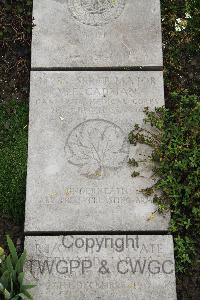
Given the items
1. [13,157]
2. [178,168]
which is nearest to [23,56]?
[13,157]

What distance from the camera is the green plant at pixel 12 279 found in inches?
139

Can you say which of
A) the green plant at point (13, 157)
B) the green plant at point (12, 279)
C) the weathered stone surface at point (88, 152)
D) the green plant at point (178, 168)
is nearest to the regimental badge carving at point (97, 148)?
the weathered stone surface at point (88, 152)

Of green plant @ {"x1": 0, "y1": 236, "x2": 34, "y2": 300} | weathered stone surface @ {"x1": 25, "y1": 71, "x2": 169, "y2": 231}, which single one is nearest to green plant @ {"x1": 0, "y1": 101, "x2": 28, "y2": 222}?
weathered stone surface @ {"x1": 25, "y1": 71, "x2": 169, "y2": 231}

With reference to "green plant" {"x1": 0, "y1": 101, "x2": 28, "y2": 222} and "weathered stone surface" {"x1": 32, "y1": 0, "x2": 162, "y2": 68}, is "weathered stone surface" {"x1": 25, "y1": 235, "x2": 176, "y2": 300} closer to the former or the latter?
"green plant" {"x1": 0, "y1": 101, "x2": 28, "y2": 222}

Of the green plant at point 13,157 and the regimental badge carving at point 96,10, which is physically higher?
the regimental badge carving at point 96,10

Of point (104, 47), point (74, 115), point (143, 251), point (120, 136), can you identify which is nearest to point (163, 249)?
point (143, 251)

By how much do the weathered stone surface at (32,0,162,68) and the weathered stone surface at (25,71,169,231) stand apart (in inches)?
5.6

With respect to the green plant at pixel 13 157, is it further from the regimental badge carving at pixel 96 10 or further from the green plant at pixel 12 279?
the regimental badge carving at pixel 96 10

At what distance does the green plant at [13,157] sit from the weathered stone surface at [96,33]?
1.51 feet

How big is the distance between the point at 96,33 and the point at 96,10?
0.26m

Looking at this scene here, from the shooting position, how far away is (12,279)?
142 inches

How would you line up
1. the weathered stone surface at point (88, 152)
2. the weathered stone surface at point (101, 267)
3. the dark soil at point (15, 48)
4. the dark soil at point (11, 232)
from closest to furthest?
the weathered stone surface at point (101, 267), the weathered stone surface at point (88, 152), the dark soil at point (11, 232), the dark soil at point (15, 48)

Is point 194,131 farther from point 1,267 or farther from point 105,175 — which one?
point 1,267

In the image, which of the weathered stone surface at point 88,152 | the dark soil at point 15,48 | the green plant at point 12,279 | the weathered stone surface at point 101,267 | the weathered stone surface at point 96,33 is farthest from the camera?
the dark soil at point 15,48
